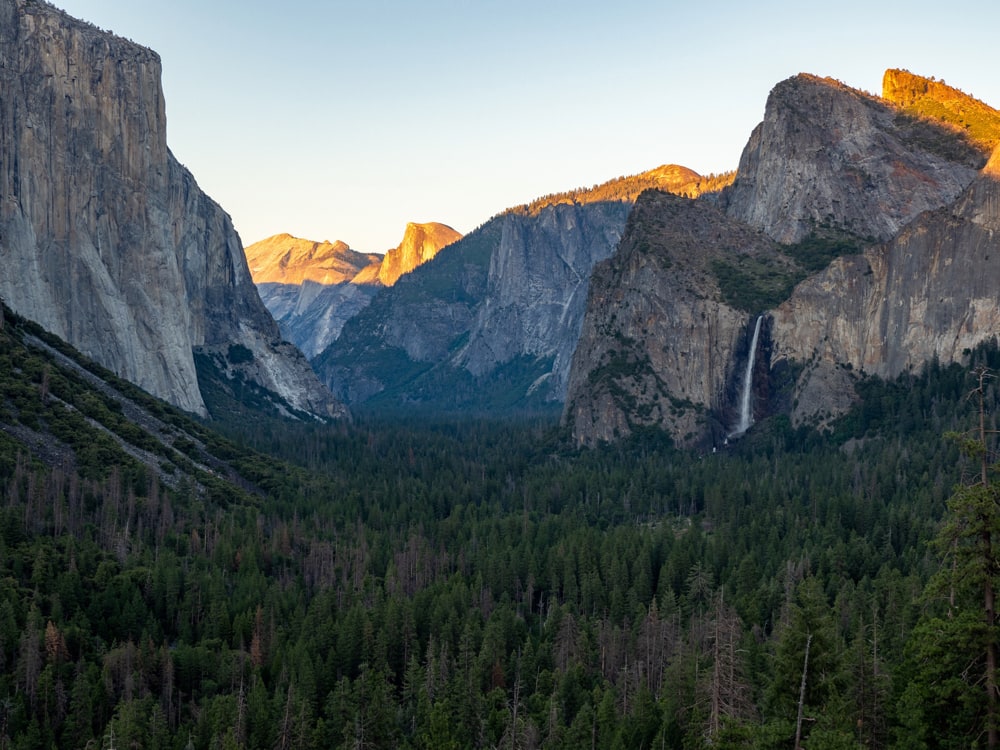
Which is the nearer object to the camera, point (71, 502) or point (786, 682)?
point (786, 682)

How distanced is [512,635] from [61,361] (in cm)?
10199

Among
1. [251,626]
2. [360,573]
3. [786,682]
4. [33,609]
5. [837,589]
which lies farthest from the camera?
[360,573]

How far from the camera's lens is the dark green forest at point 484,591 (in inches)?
2035

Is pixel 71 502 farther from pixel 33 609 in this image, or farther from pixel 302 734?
pixel 302 734

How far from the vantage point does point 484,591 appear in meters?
110

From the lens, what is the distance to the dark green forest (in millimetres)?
51688

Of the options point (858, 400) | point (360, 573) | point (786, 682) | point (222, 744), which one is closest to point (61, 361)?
point (360, 573)

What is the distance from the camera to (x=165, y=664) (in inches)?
3376

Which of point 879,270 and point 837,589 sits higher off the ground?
point 879,270

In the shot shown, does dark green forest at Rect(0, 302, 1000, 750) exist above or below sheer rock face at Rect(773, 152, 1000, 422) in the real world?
below

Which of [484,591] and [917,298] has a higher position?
[917,298]

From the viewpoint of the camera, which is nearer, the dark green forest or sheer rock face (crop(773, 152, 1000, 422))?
the dark green forest

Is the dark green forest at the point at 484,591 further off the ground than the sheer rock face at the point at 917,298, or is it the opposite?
the sheer rock face at the point at 917,298

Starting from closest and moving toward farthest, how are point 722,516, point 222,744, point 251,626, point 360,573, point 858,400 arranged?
point 222,744 < point 251,626 < point 360,573 < point 722,516 < point 858,400
